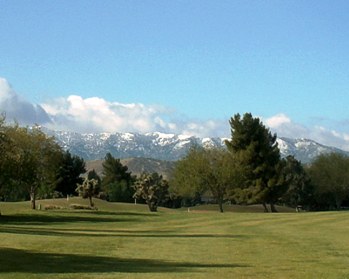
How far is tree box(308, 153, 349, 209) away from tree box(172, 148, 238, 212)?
4232 cm

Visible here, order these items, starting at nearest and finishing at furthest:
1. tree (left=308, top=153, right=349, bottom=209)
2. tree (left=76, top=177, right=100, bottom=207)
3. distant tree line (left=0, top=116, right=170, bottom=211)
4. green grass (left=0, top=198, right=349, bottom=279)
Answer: green grass (left=0, top=198, right=349, bottom=279) → distant tree line (left=0, top=116, right=170, bottom=211) → tree (left=76, top=177, right=100, bottom=207) → tree (left=308, top=153, right=349, bottom=209)

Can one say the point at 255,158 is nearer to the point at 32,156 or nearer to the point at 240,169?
the point at 240,169

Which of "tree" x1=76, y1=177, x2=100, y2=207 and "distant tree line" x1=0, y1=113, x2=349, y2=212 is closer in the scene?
"distant tree line" x1=0, y1=113, x2=349, y2=212

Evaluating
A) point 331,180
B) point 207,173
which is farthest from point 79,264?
point 331,180

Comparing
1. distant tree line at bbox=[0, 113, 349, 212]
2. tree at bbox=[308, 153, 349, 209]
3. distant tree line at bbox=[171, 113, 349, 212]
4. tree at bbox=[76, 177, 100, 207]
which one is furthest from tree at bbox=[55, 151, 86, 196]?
tree at bbox=[308, 153, 349, 209]

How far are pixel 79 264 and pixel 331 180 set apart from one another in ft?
354

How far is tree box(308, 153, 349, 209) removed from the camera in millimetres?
120875

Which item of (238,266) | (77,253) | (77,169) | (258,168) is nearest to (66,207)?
(258,168)

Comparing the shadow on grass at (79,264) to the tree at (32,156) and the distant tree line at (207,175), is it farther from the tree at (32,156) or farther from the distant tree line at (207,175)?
the tree at (32,156)

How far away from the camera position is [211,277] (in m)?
17.3

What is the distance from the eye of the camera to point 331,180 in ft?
401

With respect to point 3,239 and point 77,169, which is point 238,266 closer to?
point 3,239

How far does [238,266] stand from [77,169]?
340ft

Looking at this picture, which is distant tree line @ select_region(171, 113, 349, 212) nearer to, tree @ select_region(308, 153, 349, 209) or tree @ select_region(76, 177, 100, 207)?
tree @ select_region(76, 177, 100, 207)
